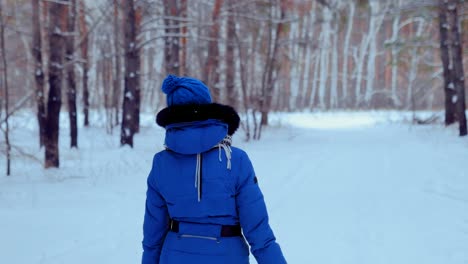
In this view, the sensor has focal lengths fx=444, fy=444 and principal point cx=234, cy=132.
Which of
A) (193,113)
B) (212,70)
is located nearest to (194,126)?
(193,113)

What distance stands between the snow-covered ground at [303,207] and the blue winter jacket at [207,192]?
2303 millimetres

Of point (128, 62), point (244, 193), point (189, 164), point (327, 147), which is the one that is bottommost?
point (327, 147)

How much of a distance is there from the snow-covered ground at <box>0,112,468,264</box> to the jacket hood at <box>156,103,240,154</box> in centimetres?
253

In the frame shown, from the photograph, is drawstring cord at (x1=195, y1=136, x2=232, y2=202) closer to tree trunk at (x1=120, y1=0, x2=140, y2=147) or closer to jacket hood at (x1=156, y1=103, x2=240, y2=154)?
jacket hood at (x1=156, y1=103, x2=240, y2=154)

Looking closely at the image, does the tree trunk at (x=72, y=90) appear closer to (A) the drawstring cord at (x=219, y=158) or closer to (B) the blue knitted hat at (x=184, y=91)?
(B) the blue knitted hat at (x=184, y=91)

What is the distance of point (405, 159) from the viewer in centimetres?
1033

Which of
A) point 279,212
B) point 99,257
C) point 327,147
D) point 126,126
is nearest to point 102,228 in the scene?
point 99,257

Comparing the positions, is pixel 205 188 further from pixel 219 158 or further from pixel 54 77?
pixel 54 77

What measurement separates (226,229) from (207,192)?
0.70 ft

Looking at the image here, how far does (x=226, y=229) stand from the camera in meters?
2.12

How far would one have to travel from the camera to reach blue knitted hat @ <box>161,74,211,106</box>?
7.00 ft

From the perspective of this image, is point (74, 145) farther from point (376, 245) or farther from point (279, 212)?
point (376, 245)

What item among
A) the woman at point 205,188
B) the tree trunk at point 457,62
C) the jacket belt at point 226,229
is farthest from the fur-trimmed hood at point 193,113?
the tree trunk at point 457,62

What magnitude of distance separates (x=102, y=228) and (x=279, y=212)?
2.25m
